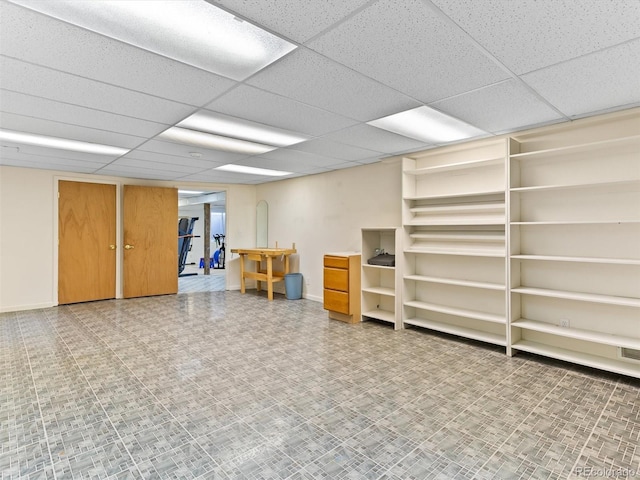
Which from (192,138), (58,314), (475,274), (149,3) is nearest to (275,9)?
(149,3)

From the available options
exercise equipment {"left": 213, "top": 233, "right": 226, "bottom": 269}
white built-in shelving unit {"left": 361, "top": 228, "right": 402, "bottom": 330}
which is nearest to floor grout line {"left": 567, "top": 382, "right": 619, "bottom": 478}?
white built-in shelving unit {"left": 361, "top": 228, "right": 402, "bottom": 330}

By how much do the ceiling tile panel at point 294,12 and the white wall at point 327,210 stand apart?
11.3 ft

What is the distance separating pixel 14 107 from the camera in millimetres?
2842

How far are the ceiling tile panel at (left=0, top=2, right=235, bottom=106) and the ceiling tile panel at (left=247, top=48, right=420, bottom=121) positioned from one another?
364 millimetres

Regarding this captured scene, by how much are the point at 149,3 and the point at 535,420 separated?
3.33m

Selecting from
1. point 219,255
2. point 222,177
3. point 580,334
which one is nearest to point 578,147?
point 580,334

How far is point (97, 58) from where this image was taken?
2059 millimetres

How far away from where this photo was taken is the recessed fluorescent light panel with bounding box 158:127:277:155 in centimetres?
366

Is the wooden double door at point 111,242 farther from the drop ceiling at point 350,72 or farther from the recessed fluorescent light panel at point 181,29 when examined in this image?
the recessed fluorescent light panel at point 181,29

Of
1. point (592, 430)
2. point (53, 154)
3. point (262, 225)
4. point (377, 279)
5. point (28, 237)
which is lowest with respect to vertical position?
point (592, 430)

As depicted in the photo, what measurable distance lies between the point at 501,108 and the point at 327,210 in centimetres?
359

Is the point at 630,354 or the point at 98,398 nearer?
the point at 98,398

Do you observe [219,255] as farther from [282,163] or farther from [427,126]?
[427,126]

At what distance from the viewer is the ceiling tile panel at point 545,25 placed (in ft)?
5.25
